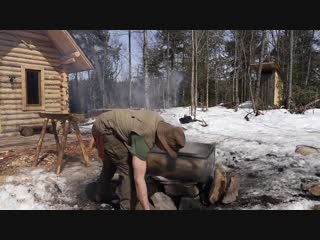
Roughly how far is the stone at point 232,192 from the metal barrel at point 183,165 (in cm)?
38

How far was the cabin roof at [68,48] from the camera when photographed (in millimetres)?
10664

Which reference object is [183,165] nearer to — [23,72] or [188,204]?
[188,204]

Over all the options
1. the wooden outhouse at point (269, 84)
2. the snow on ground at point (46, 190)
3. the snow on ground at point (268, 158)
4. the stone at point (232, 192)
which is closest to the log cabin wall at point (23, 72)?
the snow on ground at point (46, 190)

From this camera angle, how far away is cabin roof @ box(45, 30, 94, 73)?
1066 cm

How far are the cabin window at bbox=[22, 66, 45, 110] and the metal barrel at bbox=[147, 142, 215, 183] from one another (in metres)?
7.56

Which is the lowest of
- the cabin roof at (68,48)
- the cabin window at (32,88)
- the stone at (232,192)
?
the stone at (232,192)

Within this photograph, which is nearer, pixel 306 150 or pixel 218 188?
pixel 218 188

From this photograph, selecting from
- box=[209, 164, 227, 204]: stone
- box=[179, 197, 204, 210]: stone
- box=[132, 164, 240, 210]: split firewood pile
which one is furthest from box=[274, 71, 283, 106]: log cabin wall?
box=[179, 197, 204, 210]: stone

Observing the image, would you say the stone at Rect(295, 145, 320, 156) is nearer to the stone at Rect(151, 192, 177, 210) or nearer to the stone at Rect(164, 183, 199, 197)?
the stone at Rect(164, 183, 199, 197)

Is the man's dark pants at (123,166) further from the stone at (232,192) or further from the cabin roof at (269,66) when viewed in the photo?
the cabin roof at (269,66)

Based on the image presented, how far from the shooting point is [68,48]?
11227 mm

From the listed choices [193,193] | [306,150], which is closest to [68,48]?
[193,193]

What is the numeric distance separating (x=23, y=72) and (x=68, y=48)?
1.95 metres

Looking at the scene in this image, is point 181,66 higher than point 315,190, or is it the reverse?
point 181,66
